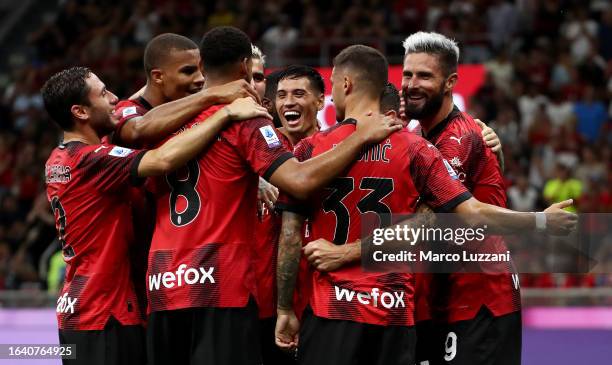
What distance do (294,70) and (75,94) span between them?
1599 millimetres

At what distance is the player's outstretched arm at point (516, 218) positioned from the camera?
5.27 metres

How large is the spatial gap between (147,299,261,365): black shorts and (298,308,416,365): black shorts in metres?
0.33

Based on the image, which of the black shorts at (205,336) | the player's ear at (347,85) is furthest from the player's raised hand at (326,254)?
the player's ear at (347,85)

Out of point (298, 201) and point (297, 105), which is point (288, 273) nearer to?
point (298, 201)

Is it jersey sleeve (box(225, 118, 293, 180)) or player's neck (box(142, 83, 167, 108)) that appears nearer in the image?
jersey sleeve (box(225, 118, 293, 180))

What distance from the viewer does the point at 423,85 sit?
620 centimetres

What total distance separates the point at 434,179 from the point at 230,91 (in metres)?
1.17

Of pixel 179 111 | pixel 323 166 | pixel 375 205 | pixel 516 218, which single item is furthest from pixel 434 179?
pixel 179 111

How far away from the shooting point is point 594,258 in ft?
21.1

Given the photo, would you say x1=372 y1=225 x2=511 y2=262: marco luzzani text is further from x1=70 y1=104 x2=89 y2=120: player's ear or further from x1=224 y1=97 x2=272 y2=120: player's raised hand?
x1=70 y1=104 x2=89 y2=120: player's ear

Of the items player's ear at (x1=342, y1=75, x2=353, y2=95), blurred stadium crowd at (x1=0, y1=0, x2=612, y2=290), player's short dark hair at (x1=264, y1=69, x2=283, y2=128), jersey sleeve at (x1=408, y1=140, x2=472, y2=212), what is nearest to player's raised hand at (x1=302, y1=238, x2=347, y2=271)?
jersey sleeve at (x1=408, y1=140, x2=472, y2=212)

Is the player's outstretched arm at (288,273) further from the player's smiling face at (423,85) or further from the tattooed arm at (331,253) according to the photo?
the player's smiling face at (423,85)

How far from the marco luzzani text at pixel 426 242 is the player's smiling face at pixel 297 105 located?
1396 millimetres

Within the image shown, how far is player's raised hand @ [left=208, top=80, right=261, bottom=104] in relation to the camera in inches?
213
